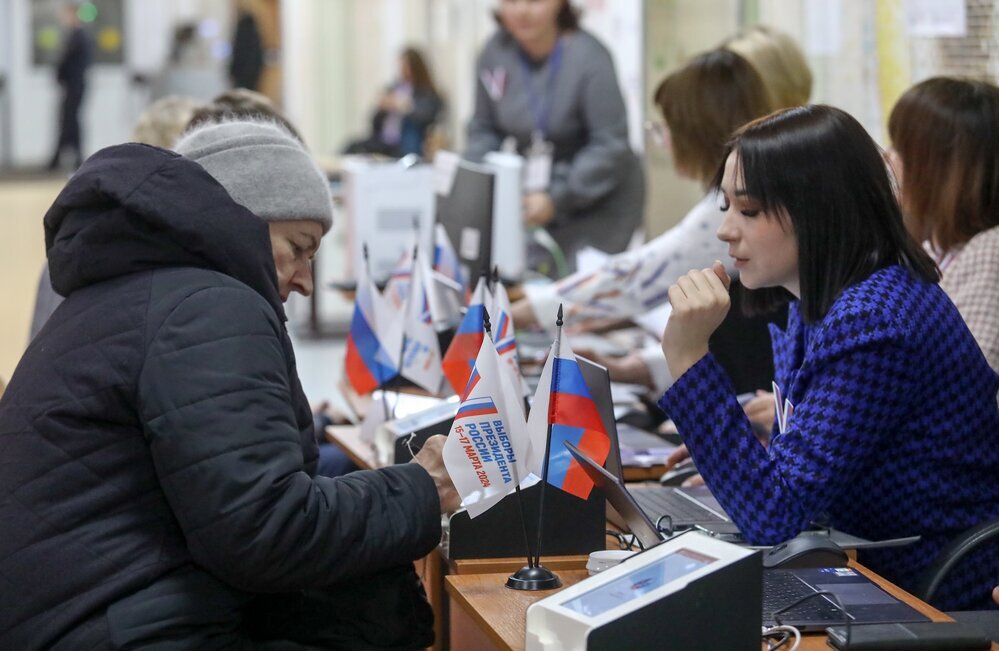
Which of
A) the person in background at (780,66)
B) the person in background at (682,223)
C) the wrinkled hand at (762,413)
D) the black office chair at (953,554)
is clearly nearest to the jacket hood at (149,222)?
the black office chair at (953,554)

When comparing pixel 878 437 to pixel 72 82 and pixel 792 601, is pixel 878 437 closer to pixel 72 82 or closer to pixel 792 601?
pixel 792 601

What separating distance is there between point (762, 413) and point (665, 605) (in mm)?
1455

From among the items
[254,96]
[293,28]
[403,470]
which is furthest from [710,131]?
[293,28]

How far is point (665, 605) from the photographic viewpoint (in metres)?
1.59

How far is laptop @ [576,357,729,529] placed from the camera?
7.24 feet

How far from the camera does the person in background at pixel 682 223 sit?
369cm

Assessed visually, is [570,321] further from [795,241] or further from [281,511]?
[281,511]

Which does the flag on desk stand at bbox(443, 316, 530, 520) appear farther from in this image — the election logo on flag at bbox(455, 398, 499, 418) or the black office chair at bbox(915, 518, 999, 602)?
the black office chair at bbox(915, 518, 999, 602)

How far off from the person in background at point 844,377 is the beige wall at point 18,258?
2.99 meters

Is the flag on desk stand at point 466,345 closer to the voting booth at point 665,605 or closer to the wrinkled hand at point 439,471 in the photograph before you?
the wrinkled hand at point 439,471

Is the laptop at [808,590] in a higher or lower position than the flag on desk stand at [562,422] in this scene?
lower

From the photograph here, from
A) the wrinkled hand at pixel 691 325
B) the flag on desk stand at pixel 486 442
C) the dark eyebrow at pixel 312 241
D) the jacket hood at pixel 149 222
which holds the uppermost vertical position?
the jacket hood at pixel 149 222

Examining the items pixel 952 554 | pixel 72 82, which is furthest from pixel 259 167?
pixel 72 82

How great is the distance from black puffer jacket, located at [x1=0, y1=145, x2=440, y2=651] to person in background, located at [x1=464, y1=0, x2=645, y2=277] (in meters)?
3.72
